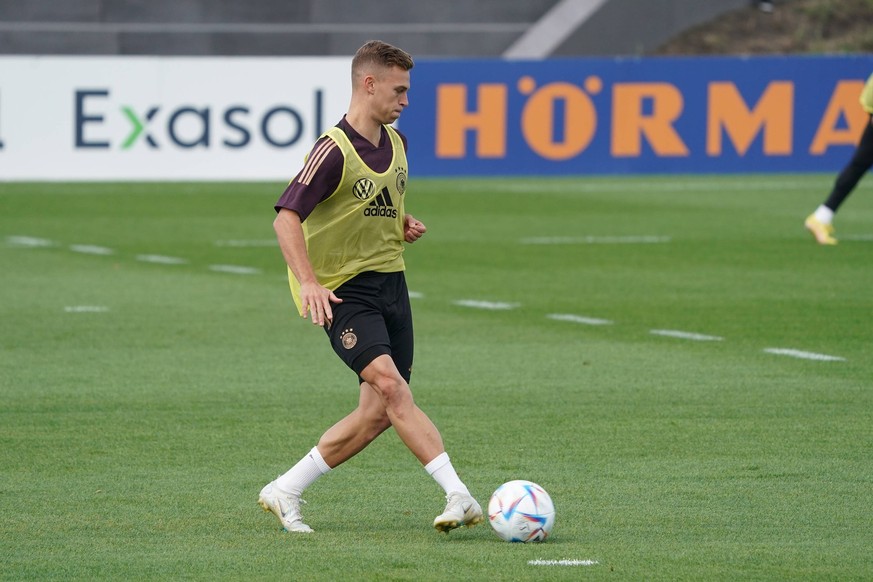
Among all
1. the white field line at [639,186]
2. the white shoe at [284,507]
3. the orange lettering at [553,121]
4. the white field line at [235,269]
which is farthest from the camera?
the orange lettering at [553,121]

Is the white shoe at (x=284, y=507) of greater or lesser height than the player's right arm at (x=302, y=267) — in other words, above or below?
below

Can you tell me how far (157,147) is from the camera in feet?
89.7

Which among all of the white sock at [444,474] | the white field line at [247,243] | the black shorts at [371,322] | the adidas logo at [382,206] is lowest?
the white field line at [247,243]

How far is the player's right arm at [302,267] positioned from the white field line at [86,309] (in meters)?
7.74

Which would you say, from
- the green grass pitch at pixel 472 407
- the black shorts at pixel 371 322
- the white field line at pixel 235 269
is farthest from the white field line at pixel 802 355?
the white field line at pixel 235 269

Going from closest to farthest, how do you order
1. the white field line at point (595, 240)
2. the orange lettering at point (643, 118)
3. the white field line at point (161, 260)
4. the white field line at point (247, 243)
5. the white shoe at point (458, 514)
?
the white shoe at point (458, 514) < the white field line at point (161, 260) < the white field line at point (247, 243) < the white field line at point (595, 240) < the orange lettering at point (643, 118)

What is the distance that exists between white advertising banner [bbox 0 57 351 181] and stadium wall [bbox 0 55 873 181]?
22 mm

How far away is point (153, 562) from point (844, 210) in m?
18.8

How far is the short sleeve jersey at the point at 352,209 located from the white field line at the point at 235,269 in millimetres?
9979

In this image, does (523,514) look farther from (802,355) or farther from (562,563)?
(802,355)

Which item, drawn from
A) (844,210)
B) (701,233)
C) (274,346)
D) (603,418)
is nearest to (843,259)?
(701,233)

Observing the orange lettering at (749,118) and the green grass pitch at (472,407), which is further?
the orange lettering at (749,118)

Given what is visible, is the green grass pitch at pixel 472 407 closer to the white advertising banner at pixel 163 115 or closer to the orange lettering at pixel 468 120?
the white advertising banner at pixel 163 115

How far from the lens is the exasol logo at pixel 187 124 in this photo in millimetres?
26969
